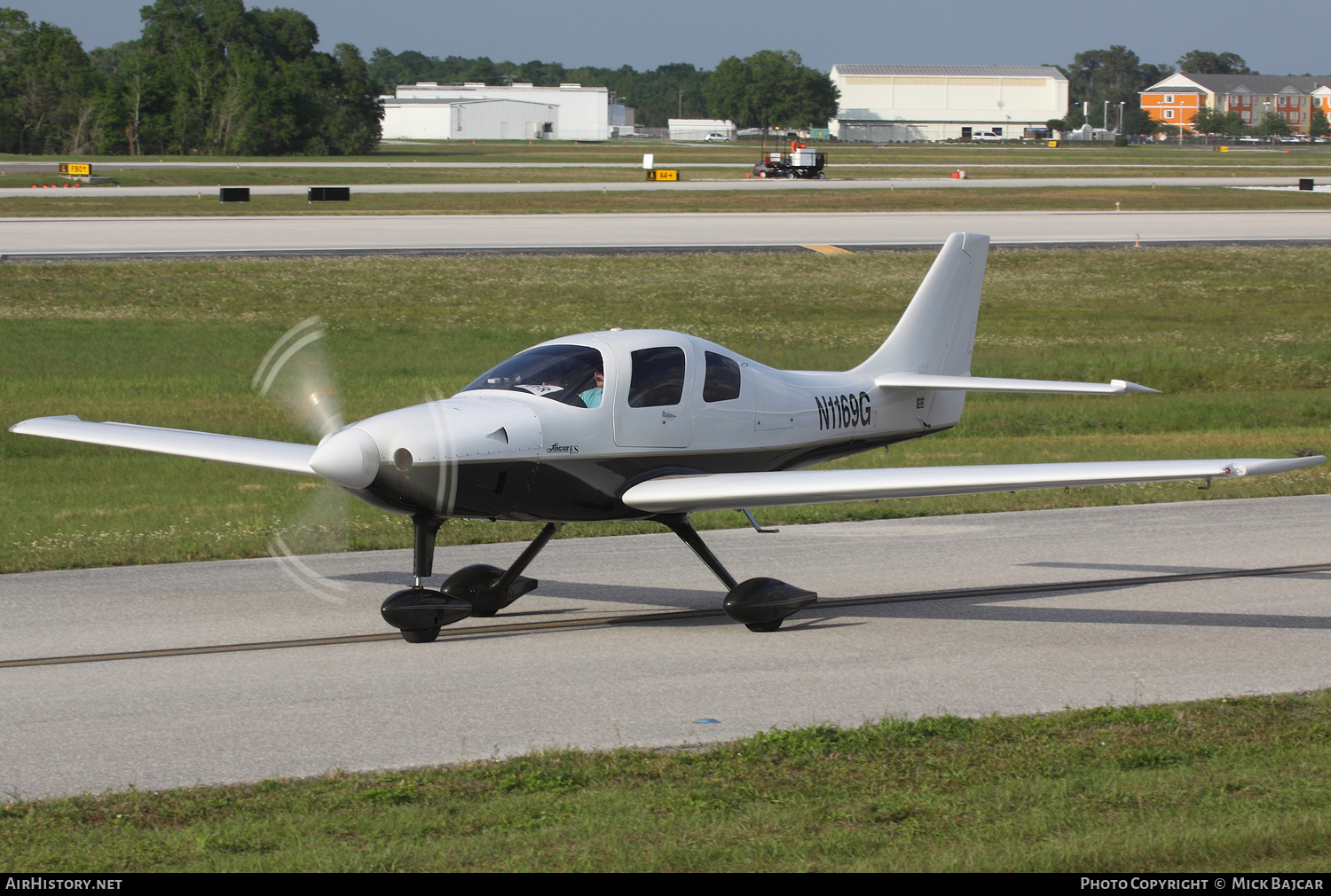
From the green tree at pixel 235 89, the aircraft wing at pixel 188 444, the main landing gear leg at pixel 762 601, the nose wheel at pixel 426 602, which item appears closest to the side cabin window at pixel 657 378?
the main landing gear leg at pixel 762 601

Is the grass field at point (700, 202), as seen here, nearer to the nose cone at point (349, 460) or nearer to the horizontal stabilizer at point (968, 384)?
the horizontal stabilizer at point (968, 384)

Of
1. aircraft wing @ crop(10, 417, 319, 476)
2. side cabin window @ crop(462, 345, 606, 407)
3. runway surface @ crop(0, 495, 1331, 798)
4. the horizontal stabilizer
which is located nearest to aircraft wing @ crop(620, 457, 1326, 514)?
side cabin window @ crop(462, 345, 606, 407)

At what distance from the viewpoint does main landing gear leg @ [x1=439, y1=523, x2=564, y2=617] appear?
34.8ft

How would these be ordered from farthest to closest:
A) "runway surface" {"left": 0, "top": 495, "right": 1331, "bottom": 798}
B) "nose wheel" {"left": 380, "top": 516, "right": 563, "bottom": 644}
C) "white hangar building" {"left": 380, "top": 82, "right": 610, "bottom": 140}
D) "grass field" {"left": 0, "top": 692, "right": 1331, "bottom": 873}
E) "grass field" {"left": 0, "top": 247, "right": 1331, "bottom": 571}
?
"white hangar building" {"left": 380, "top": 82, "right": 610, "bottom": 140}
"grass field" {"left": 0, "top": 247, "right": 1331, "bottom": 571}
"nose wheel" {"left": 380, "top": 516, "right": 563, "bottom": 644}
"runway surface" {"left": 0, "top": 495, "right": 1331, "bottom": 798}
"grass field" {"left": 0, "top": 692, "right": 1331, "bottom": 873}

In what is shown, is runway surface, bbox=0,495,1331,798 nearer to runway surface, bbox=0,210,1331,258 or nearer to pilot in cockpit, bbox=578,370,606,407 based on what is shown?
pilot in cockpit, bbox=578,370,606,407

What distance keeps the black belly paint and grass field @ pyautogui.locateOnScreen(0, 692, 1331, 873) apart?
93.6 inches

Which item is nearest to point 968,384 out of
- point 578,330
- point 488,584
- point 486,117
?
point 488,584

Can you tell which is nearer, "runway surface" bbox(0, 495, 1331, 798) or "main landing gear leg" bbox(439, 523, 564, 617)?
"runway surface" bbox(0, 495, 1331, 798)

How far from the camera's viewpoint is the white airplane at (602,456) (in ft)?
29.7

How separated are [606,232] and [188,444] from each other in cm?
3757

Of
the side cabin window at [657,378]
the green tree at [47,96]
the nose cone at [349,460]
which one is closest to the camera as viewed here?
the nose cone at [349,460]

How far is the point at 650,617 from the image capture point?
35.6 ft

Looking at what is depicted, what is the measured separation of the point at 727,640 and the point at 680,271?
27725 mm

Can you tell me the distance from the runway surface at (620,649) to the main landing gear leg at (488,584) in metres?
0.18
